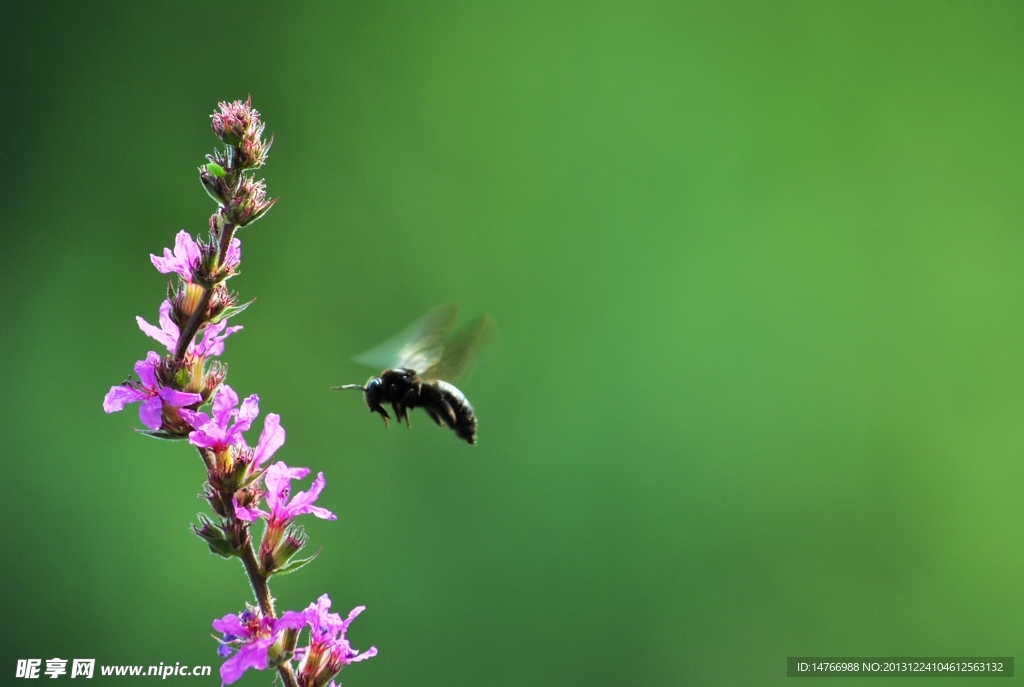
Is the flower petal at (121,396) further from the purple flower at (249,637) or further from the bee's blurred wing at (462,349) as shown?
the bee's blurred wing at (462,349)

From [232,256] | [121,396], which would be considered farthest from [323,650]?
[232,256]

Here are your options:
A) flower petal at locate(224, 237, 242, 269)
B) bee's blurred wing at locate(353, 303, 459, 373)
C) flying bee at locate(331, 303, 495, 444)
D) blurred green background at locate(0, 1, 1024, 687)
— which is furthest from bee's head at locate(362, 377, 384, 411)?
blurred green background at locate(0, 1, 1024, 687)

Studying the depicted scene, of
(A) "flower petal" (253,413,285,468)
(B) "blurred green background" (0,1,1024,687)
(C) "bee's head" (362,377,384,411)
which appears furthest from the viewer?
(B) "blurred green background" (0,1,1024,687)

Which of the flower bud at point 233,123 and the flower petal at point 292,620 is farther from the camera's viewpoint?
the flower bud at point 233,123

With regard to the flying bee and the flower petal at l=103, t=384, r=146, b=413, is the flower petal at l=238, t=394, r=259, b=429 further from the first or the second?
the flying bee

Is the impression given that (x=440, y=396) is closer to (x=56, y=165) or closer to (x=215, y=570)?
(x=215, y=570)

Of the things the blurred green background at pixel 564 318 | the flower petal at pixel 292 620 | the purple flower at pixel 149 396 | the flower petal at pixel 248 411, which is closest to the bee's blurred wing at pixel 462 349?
the flower petal at pixel 248 411
